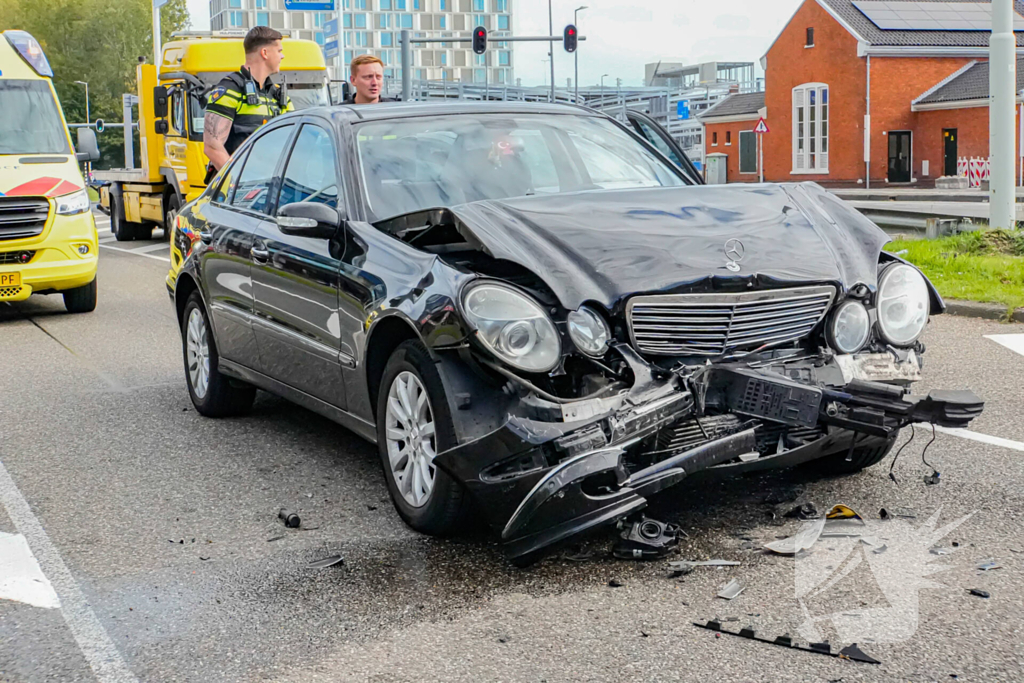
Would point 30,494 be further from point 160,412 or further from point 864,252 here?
point 864,252

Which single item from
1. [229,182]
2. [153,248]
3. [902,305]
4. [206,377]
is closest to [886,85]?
[153,248]

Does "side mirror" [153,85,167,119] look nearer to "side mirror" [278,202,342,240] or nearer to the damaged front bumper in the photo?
"side mirror" [278,202,342,240]

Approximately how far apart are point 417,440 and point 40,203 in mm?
8484

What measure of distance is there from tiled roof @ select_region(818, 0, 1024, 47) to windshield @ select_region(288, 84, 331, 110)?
1450 inches

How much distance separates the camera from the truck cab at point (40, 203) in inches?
461

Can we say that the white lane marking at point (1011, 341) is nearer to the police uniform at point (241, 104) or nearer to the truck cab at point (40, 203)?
the police uniform at point (241, 104)

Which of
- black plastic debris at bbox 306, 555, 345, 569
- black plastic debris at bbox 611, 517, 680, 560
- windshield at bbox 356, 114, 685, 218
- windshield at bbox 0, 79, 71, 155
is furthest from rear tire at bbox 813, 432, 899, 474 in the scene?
windshield at bbox 0, 79, 71, 155

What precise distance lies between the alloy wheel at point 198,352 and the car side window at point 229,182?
64 cm

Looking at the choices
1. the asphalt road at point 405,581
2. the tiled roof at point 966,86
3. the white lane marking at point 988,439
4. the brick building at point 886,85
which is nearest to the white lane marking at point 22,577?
the asphalt road at point 405,581

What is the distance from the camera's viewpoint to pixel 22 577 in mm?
4398

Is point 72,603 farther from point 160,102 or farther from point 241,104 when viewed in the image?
point 160,102

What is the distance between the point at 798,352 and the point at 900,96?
5012 cm

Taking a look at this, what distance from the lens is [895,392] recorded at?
4.32 meters

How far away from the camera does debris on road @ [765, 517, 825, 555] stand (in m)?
4.34
